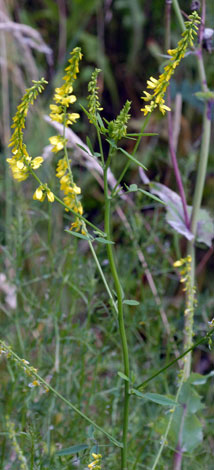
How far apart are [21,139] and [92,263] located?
2.39ft

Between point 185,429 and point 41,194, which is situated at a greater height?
point 41,194

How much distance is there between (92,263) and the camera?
4.33 ft

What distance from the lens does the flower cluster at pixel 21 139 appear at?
59 cm

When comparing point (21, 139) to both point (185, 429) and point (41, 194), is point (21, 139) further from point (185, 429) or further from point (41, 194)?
point (185, 429)

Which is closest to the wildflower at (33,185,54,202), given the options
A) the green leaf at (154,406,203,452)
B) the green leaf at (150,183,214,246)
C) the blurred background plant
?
the blurred background plant

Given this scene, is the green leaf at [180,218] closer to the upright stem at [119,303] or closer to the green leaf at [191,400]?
the green leaf at [191,400]

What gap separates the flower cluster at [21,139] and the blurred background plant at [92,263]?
8.5 inches

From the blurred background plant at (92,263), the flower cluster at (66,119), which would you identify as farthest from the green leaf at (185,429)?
the flower cluster at (66,119)

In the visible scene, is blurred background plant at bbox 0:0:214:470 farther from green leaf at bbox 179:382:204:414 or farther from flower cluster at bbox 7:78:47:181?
flower cluster at bbox 7:78:47:181

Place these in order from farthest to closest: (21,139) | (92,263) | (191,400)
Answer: (92,263)
(191,400)
(21,139)

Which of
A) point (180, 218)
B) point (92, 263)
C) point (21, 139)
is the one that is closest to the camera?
point (21, 139)

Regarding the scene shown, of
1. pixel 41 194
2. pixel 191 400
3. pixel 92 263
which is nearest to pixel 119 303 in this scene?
pixel 41 194

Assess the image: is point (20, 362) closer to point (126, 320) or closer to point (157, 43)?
point (126, 320)

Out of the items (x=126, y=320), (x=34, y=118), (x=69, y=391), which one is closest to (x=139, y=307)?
(x=126, y=320)
